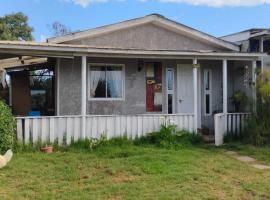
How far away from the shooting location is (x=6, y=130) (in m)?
11.0

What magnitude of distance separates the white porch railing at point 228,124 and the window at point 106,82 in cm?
335

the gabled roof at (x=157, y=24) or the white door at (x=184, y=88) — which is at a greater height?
the gabled roof at (x=157, y=24)

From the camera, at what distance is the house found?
12.7m

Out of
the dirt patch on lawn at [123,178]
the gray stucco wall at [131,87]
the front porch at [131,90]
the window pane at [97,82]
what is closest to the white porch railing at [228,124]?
the front porch at [131,90]

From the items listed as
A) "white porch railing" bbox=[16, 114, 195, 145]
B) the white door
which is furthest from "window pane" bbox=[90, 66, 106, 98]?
the white door

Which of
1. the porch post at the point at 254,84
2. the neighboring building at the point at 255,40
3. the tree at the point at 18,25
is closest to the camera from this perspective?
the porch post at the point at 254,84

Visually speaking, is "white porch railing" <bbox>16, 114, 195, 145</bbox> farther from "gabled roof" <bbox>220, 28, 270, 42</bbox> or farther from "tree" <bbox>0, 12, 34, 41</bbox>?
"tree" <bbox>0, 12, 34, 41</bbox>

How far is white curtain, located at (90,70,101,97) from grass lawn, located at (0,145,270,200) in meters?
3.52

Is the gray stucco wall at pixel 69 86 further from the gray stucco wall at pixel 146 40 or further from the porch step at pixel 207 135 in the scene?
the porch step at pixel 207 135

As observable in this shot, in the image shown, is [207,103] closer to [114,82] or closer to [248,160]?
[114,82]

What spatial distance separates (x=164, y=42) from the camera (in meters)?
15.8

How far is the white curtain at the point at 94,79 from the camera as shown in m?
14.6

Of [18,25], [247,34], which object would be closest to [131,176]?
[247,34]

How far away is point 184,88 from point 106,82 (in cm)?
292
